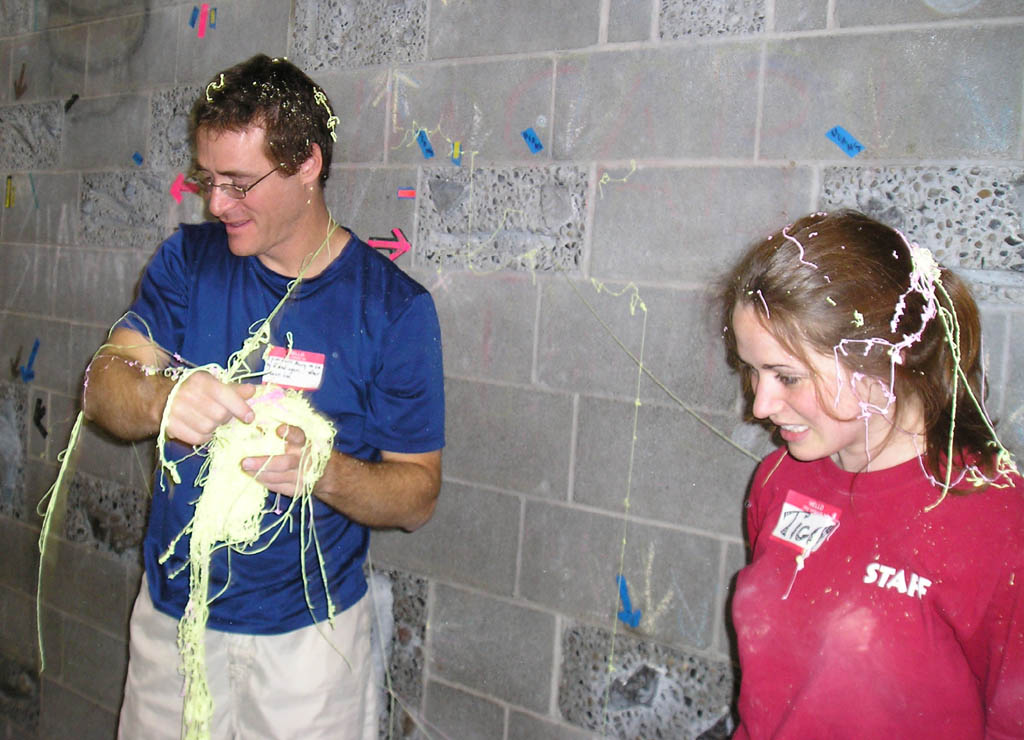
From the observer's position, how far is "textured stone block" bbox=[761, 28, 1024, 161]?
1512 mm

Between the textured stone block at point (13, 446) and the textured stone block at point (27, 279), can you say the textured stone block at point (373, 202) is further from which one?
the textured stone block at point (13, 446)

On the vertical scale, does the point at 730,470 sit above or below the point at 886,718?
above

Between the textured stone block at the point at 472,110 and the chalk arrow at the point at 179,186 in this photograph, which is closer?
the textured stone block at the point at 472,110

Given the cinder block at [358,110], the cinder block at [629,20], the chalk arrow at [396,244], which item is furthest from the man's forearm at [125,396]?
the cinder block at [629,20]

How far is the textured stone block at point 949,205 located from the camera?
59.7 inches

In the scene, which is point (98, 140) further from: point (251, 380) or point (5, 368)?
point (251, 380)

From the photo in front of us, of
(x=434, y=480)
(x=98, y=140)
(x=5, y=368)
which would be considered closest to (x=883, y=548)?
(x=434, y=480)

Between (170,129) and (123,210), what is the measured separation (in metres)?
0.35

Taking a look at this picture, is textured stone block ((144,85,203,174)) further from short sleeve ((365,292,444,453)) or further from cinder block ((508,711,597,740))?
cinder block ((508,711,597,740))

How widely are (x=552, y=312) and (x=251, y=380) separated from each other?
74 centimetres

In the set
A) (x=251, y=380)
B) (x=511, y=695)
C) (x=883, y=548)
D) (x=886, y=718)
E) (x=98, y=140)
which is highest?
(x=98, y=140)

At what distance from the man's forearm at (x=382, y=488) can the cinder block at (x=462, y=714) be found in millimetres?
626

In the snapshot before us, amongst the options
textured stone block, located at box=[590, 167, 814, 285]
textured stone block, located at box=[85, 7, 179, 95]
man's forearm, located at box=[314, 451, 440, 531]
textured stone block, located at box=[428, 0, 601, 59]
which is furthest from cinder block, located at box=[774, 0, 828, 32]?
textured stone block, located at box=[85, 7, 179, 95]

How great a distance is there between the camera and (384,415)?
1.83 m
